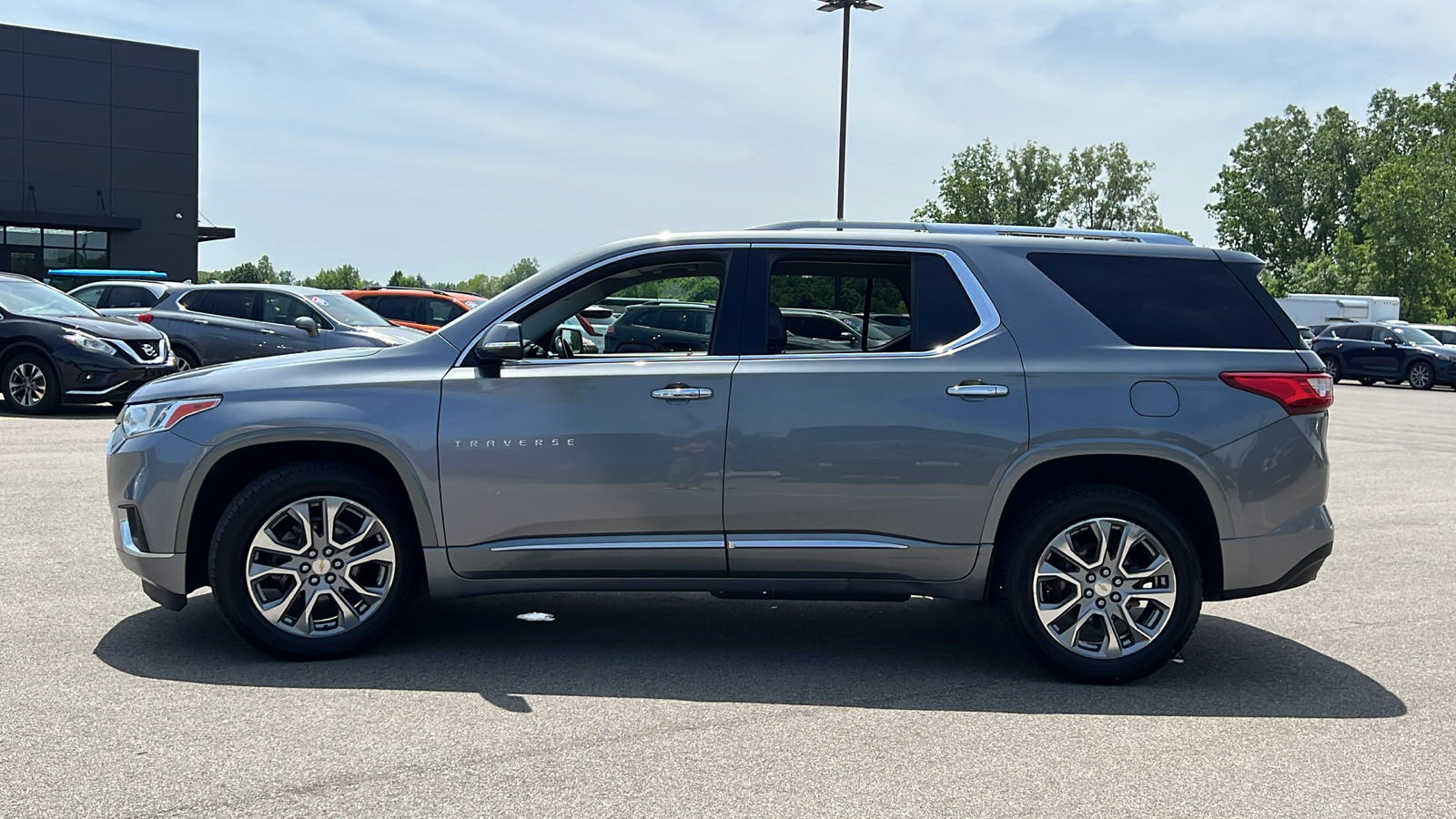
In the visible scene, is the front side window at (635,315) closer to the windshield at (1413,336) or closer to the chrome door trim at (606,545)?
the chrome door trim at (606,545)

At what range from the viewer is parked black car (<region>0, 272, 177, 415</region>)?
15.0 m

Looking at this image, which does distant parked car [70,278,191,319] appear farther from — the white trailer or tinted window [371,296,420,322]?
the white trailer

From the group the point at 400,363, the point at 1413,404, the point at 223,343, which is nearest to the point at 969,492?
the point at 400,363

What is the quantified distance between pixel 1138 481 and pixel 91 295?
23.9 metres

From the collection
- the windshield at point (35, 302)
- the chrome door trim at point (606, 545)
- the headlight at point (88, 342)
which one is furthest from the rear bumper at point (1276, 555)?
the windshield at point (35, 302)

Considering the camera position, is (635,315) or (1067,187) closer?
(635,315)

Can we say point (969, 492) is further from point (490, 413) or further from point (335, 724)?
point (335, 724)

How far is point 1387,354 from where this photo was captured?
33344 millimetres

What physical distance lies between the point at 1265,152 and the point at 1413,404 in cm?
6838

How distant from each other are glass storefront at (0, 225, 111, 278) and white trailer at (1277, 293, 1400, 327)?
1631 inches

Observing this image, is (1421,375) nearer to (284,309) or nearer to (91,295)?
(284,309)

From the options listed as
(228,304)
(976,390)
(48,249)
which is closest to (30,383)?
(228,304)

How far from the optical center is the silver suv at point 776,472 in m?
5.13

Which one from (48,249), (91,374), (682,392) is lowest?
(91,374)
